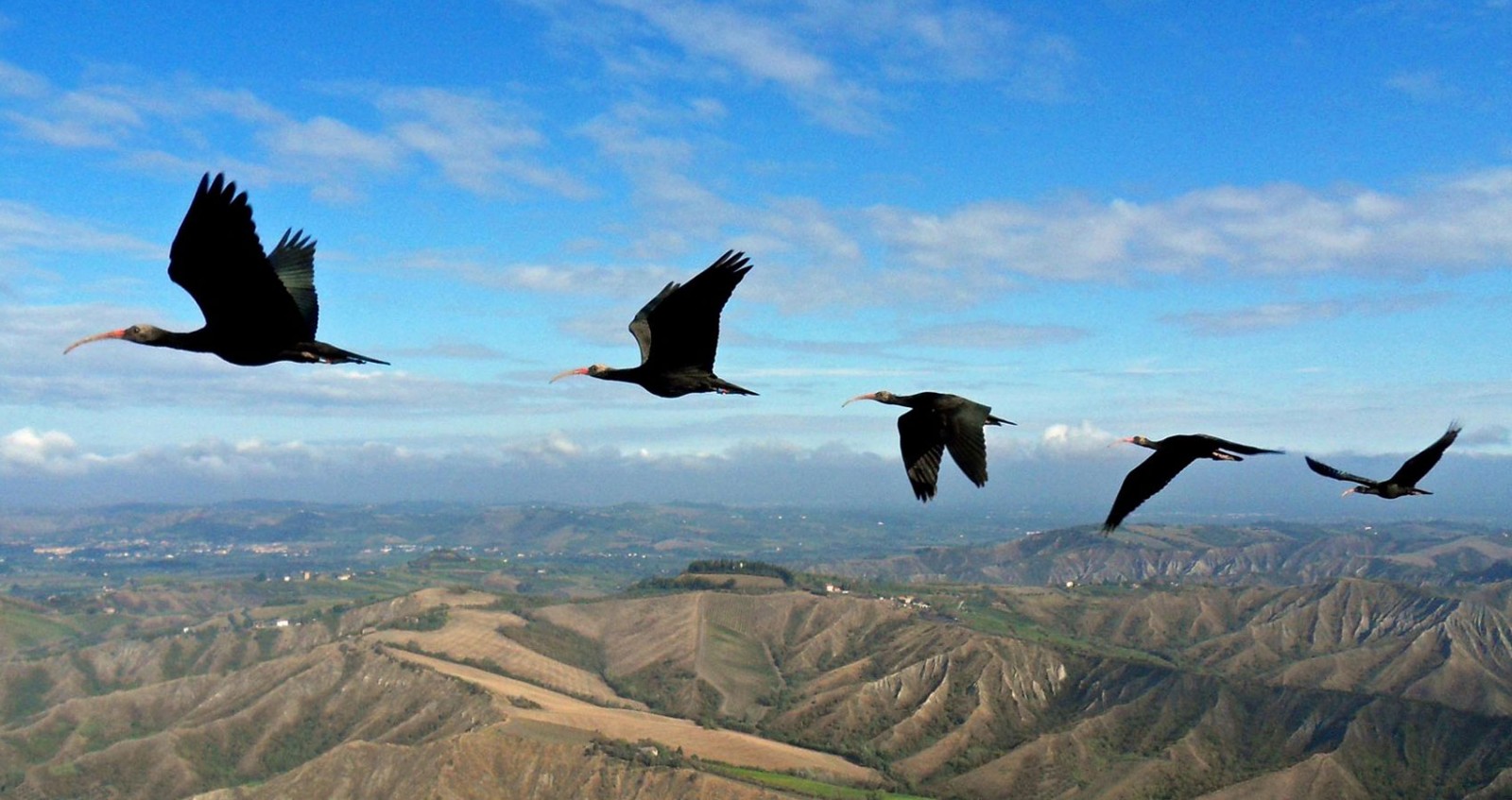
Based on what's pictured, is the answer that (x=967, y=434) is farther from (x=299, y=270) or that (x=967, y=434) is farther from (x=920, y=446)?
(x=299, y=270)

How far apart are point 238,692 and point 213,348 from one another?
20510 cm

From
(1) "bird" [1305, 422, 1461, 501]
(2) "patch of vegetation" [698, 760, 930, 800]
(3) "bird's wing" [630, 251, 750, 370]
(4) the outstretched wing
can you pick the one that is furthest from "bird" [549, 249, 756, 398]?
(2) "patch of vegetation" [698, 760, 930, 800]

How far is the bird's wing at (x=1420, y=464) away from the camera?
14.6 m

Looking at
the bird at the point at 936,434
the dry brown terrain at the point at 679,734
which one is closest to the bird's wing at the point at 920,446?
the bird at the point at 936,434

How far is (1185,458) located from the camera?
13.7 meters

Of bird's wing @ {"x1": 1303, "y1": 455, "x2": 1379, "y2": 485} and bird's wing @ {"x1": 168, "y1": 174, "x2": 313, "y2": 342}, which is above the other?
bird's wing @ {"x1": 168, "y1": 174, "x2": 313, "y2": 342}

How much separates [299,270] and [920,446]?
11888mm

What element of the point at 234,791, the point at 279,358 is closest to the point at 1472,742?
the point at 234,791

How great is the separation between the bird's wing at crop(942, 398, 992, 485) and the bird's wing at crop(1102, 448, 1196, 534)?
5.63ft

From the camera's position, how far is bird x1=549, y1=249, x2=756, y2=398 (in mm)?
17359

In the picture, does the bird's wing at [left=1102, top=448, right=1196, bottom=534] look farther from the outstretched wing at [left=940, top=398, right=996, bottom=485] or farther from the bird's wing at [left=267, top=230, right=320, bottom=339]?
the bird's wing at [left=267, top=230, right=320, bottom=339]

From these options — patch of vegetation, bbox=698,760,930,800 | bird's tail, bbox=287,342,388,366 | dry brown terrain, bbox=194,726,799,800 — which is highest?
bird's tail, bbox=287,342,388,366

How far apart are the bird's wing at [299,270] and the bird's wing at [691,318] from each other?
5.95 meters

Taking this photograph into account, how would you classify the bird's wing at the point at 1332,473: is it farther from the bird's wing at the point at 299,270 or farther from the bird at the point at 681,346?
the bird's wing at the point at 299,270
